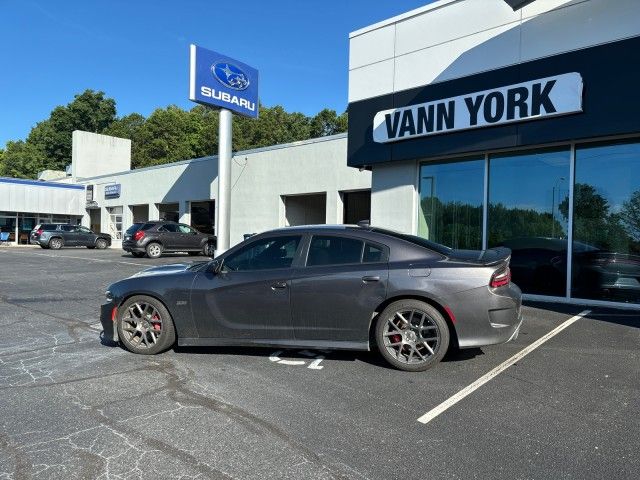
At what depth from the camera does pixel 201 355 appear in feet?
18.1

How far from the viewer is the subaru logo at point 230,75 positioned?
673 inches

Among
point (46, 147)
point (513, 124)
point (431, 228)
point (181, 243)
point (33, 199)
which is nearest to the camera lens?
point (513, 124)

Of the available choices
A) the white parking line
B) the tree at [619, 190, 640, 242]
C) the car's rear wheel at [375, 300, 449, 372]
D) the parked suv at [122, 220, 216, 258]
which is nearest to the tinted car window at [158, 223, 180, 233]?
the parked suv at [122, 220, 216, 258]

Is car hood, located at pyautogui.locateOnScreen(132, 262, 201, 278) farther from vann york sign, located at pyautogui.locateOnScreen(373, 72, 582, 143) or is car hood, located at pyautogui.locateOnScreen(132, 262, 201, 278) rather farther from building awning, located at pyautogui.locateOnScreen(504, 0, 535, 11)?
building awning, located at pyautogui.locateOnScreen(504, 0, 535, 11)

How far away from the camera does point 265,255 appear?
543 centimetres

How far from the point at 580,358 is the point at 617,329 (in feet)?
6.15

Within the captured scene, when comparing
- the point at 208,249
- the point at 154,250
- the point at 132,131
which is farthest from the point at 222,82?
the point at 132,131

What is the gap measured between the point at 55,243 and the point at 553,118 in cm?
2846

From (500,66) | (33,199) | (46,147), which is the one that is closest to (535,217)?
(500,66)

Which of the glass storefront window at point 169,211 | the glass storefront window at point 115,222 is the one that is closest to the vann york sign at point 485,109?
the glass storefront window at point 169,211

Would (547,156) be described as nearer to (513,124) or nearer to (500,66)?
(513,124)

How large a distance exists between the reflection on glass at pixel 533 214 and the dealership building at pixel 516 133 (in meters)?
0.02

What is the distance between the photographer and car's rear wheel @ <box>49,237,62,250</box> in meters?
28.7

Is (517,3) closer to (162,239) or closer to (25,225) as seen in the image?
(162,239)
